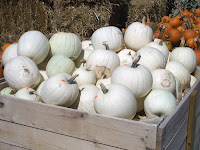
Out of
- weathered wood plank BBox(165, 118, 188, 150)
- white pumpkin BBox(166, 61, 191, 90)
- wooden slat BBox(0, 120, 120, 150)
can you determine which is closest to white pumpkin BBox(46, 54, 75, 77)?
wooden slat BBox(0, 120, 120, 150)

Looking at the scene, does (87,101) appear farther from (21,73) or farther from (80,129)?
(21,73)

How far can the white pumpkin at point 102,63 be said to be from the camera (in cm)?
199

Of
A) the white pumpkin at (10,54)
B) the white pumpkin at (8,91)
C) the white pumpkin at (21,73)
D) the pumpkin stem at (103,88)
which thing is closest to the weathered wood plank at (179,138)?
the pumpkin stem at (103,88)

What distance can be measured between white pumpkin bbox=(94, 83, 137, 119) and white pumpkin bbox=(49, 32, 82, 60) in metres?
0.78

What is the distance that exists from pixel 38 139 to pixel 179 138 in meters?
0.88

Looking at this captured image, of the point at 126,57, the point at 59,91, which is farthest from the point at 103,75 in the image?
the point at 59,91

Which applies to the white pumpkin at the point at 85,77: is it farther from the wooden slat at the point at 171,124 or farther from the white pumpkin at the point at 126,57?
the wooden slat at the point at 171,124

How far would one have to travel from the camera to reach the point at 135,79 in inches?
64.6

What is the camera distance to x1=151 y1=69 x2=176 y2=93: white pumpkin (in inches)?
71.1

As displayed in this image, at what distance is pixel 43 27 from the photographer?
191 inches

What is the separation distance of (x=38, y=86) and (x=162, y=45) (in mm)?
1275

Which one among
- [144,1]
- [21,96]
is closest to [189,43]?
[21,96]

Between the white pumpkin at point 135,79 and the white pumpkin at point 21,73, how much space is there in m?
0.64

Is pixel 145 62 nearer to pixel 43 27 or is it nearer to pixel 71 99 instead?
pixel 71 99
